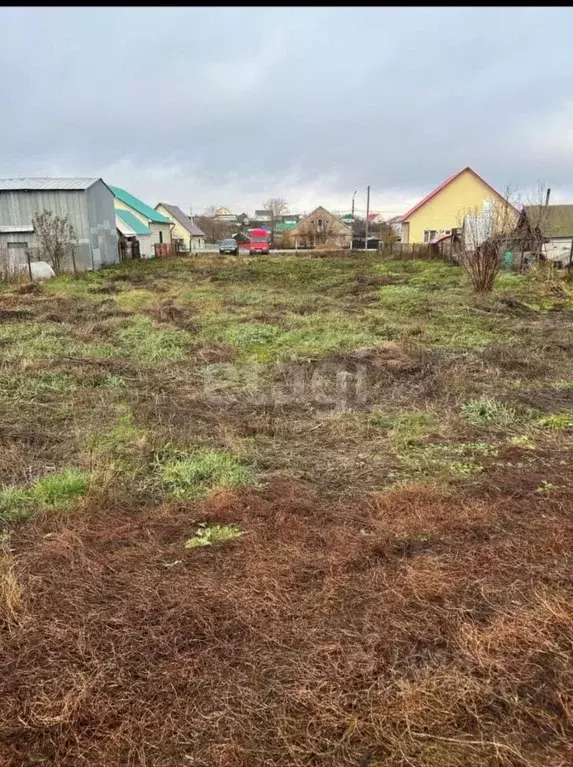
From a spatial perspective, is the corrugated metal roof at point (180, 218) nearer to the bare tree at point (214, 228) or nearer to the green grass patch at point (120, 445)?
the bare tree at point (214, 228)

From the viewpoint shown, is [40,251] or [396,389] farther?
[40,251]

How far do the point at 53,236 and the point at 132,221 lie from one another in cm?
1737

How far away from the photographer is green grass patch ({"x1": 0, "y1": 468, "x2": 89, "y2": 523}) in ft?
12.4

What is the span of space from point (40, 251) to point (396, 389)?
22560 mm

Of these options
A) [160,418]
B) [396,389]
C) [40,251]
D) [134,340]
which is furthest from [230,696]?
[40,251]

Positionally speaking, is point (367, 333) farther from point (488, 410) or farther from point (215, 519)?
point (215, 519)

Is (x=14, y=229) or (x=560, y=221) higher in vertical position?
(x=560, y=221)

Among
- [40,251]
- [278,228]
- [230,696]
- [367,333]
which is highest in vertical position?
[278,228]

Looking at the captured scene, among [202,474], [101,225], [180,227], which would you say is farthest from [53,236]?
[180,227]

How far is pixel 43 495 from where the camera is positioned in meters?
4.01

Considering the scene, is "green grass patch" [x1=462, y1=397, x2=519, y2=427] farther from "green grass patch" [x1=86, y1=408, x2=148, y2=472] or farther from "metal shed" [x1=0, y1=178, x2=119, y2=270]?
"metal shed" [x1=0, y1=178, x2=119, y2=270]

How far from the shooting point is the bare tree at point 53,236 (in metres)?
24.2

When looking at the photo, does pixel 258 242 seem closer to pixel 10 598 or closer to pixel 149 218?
pixel 149 218

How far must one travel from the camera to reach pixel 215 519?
144 inches
